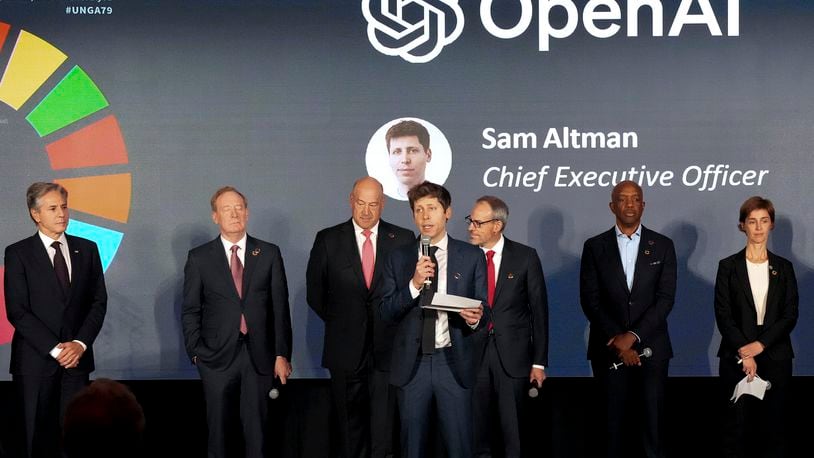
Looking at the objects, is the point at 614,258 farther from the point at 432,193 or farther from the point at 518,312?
the point at 432,193

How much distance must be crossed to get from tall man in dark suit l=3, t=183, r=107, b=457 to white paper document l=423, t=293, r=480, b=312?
229cm

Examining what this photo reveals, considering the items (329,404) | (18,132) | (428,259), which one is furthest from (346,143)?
(428,259)

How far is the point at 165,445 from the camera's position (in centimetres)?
713

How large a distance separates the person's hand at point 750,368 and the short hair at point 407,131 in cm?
247

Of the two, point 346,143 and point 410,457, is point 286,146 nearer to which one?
point 346,143

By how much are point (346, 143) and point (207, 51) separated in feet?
3.61

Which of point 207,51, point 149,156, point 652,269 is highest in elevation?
point 207,51

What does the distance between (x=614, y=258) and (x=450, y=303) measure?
1797mm

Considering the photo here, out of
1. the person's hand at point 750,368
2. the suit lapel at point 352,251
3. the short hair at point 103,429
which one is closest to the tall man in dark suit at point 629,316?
the person's hand at point 750,368

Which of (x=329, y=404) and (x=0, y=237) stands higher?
(x=0, y=237)

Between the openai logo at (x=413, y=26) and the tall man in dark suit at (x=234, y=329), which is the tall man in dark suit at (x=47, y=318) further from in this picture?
the openai logo at (x=413, y=26)

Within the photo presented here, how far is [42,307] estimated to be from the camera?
6254 mm

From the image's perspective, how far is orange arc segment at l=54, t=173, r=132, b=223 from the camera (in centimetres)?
746

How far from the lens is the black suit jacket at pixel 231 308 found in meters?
6.17
